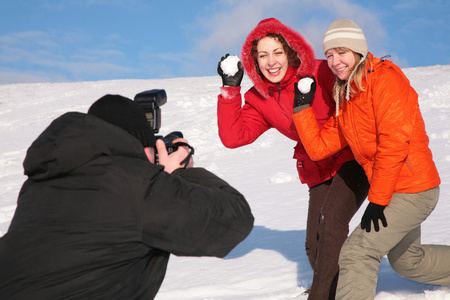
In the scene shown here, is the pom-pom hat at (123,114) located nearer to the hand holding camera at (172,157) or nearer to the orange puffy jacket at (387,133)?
the hand holding camera at (172,157)

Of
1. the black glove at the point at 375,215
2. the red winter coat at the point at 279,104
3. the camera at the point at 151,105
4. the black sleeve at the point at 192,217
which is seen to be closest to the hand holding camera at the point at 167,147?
the camera at the point at 151,105

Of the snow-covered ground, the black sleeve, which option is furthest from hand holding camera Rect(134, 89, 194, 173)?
the snow-covered ground

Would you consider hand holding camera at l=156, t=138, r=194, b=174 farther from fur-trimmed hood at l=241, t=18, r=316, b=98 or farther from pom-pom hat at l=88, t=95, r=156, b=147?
fur-trimmed hood at l=241, t=18, r=316, b=98

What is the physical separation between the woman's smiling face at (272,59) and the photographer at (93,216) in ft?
6.33

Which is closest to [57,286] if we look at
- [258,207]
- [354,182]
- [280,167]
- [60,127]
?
[60,127]

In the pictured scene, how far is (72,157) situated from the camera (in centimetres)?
152

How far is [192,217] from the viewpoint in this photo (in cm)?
157

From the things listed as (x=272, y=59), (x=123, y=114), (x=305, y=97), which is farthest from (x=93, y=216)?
(x=272, y=59)

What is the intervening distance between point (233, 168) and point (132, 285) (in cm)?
709

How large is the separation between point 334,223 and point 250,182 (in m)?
4.69

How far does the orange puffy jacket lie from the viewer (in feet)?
8.16

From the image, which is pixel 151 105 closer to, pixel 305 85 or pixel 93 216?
pixel 93 216

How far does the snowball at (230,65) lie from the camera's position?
3.32 meters

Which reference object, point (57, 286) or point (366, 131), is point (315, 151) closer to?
point (366, 131)
